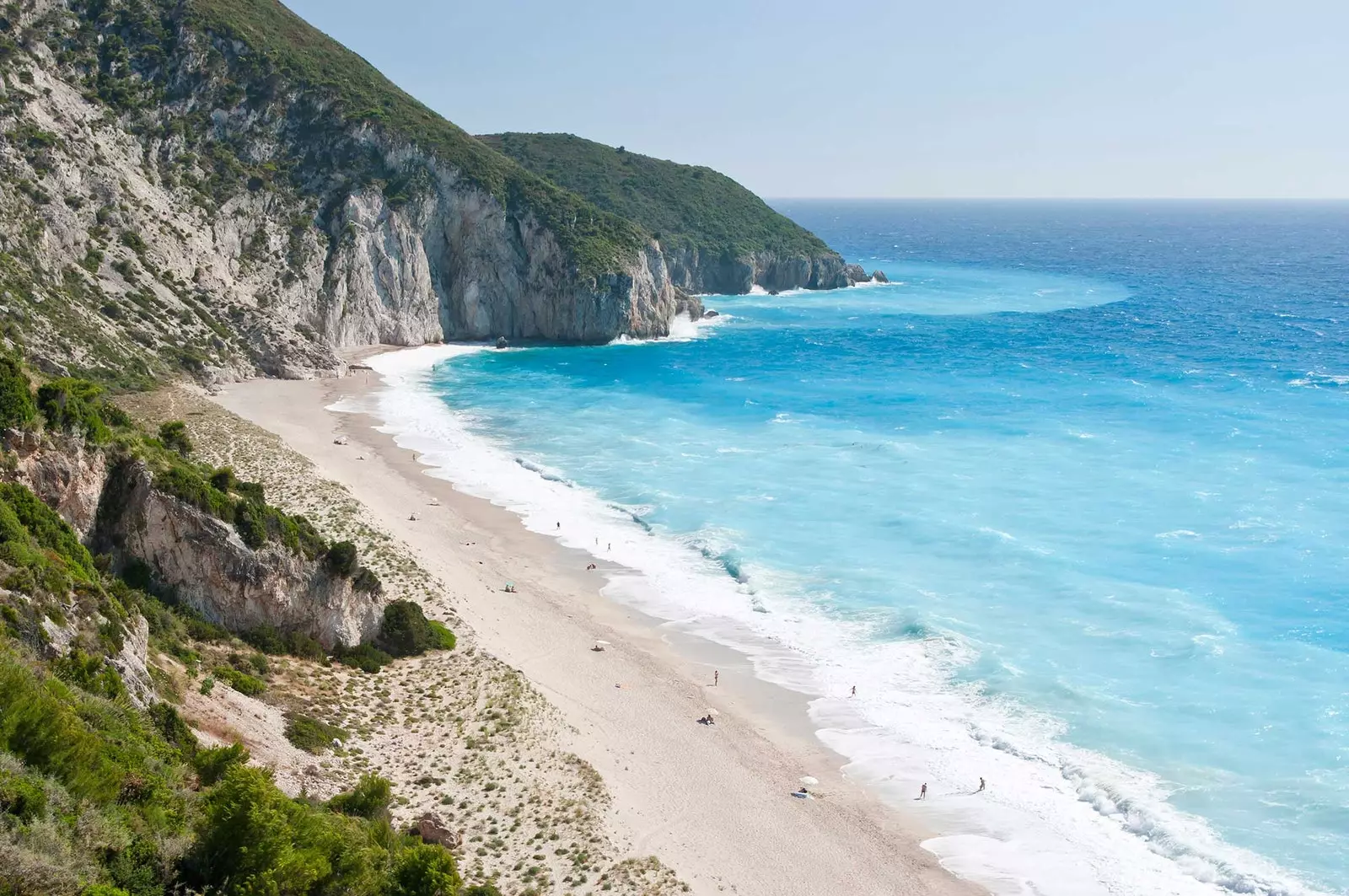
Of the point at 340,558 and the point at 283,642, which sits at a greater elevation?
the point at 340,558

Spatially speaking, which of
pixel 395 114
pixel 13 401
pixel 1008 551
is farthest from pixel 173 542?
pixel 395 114

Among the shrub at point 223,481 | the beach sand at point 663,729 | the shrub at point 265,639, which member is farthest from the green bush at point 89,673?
the shrub at point 223,481

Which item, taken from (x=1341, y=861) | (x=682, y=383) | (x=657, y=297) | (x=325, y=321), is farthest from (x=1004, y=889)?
(x=657, y=297)

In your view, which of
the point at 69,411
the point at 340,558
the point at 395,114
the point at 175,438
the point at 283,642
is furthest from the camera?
the point at 395,114

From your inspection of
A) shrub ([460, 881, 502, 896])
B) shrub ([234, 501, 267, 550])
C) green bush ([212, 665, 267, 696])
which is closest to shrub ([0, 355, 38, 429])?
shrub ([234, 501, 267, 550])

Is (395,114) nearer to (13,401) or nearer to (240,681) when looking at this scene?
(13,401)

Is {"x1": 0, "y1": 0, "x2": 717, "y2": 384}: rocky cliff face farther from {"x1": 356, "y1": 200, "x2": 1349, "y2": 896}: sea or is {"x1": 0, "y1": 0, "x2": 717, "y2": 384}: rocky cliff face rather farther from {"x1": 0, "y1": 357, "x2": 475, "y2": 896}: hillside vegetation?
{"x1": 0, "y1": 357, "x2": 475, "y2": 896}: hillside vegetation

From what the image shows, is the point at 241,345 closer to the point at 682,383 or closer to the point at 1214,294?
the point at 682,383
